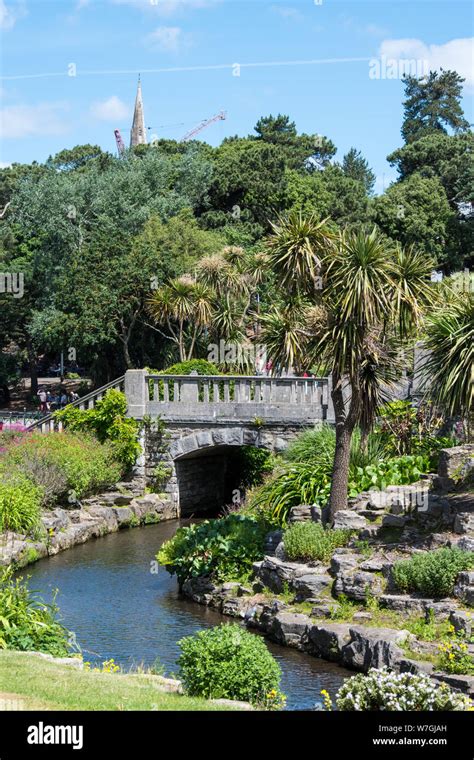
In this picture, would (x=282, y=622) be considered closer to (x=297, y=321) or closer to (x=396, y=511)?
(x=396, y=511)

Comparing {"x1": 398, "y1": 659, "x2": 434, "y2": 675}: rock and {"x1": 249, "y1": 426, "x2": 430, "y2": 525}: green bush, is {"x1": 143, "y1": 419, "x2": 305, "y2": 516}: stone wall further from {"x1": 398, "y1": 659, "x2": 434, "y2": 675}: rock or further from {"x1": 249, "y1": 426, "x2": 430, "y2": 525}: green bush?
{"x1": 398, "y1": 659, "x2": 434, "y2": 675}: rock

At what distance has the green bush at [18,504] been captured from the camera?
2283 centimetres

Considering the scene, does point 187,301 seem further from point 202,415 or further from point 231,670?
point 231,670

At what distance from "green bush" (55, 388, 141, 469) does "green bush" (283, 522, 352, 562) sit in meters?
10.8

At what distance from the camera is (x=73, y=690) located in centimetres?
1097

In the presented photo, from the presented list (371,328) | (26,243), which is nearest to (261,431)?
(371,328)

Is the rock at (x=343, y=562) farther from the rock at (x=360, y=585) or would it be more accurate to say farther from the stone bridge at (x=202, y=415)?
the stone bridge at (x=202, y=415)

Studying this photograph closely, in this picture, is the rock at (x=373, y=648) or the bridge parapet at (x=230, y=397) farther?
the bridge parapet at (x=230, y=397)

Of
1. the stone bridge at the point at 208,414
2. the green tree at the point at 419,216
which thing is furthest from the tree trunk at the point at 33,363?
the stone bridge at the point at 208,414

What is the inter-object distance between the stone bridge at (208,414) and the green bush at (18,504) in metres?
5.36

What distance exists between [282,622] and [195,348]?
27131mm

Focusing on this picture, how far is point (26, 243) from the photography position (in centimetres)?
5578

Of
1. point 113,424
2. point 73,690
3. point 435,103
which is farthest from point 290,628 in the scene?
point 435,103

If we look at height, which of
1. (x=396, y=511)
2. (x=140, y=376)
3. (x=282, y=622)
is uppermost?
(x=140, y=376)
